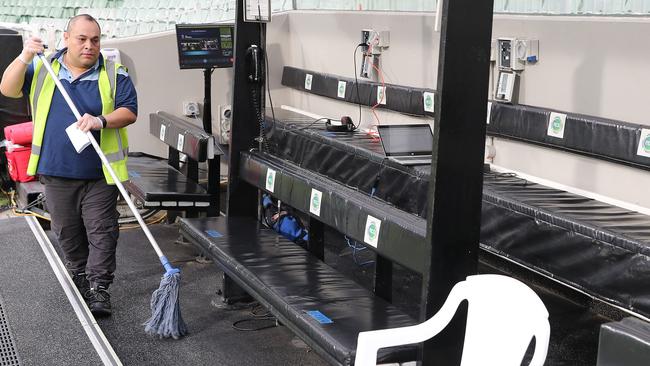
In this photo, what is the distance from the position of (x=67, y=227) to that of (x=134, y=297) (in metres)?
0.64

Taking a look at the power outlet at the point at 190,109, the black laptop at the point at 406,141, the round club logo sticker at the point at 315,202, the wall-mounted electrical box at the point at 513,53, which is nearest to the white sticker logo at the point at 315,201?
the round club logo sticker at the point at 315,202

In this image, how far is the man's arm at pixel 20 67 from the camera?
436cm

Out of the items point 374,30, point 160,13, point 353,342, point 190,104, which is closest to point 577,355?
point 353,342

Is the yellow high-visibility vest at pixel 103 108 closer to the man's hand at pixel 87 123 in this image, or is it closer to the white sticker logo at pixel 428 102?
the man's hand at pixel 87 123

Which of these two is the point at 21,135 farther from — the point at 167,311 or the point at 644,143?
the point at 644,143

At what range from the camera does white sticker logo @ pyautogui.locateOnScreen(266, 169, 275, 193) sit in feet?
14.9

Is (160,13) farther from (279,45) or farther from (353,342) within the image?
(353,342)

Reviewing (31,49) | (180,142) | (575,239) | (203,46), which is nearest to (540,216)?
(575,239)

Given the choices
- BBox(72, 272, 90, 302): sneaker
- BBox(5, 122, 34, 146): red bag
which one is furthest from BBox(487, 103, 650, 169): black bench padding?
BBox(5, 122, 34, 146): red bag

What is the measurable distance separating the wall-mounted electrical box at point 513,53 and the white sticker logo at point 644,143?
1092mm

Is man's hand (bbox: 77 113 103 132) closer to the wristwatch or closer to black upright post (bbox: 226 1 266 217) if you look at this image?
the wristwatch

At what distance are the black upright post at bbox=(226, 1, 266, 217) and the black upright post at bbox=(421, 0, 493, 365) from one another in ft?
7.13

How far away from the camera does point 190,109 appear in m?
7.79

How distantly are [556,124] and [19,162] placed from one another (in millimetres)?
4134
